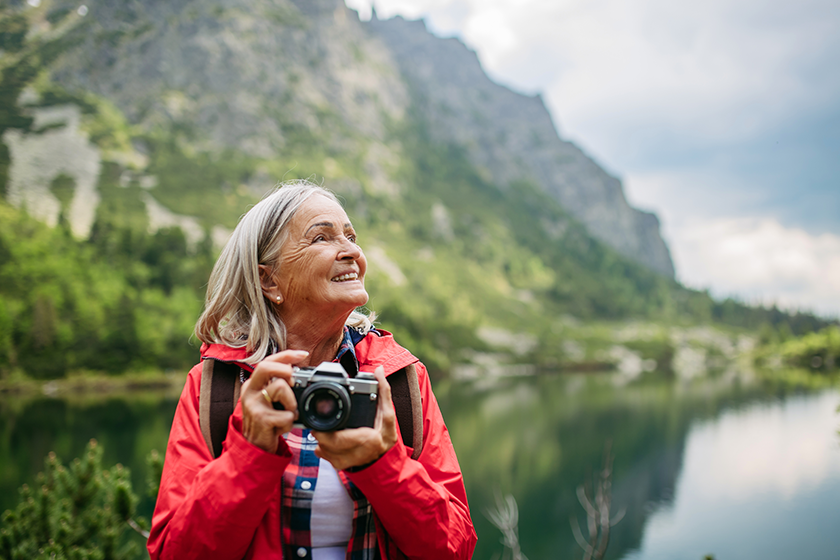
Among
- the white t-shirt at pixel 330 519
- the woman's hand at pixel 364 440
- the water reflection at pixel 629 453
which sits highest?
the woman's hand at pixel 364 440

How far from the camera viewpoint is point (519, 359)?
131500mm

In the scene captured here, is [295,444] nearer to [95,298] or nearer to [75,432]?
[75,432]

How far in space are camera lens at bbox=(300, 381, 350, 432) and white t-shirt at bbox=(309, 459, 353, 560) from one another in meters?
0.48

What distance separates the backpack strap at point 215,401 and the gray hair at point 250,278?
25cm

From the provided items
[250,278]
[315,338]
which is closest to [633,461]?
[315,338]

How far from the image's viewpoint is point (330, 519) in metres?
2.06

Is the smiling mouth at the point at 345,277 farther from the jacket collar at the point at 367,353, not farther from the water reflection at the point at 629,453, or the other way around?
the water reflection at the point at 629,453

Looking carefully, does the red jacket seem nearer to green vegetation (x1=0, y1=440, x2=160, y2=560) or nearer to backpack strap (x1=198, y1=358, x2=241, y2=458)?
backpack strap (x1=198, y1=358, x2=241, y2=458)

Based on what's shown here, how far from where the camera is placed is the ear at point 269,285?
96.5 inches

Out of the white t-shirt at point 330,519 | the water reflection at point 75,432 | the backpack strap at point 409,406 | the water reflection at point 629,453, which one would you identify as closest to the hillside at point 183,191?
the water reflection at point 75,432

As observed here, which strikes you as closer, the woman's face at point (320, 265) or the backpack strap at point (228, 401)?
the backpack strap at point (228, 401)

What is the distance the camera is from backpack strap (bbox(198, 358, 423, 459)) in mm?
1997

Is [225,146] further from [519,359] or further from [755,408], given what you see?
[755,408]

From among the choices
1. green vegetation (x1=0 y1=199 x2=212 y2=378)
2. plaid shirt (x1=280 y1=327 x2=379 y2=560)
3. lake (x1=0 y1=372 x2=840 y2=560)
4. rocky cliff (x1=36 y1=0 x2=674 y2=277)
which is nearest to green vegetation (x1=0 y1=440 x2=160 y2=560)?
plaid shirt (x1=280 y1=327 x2=379 y2=560)
